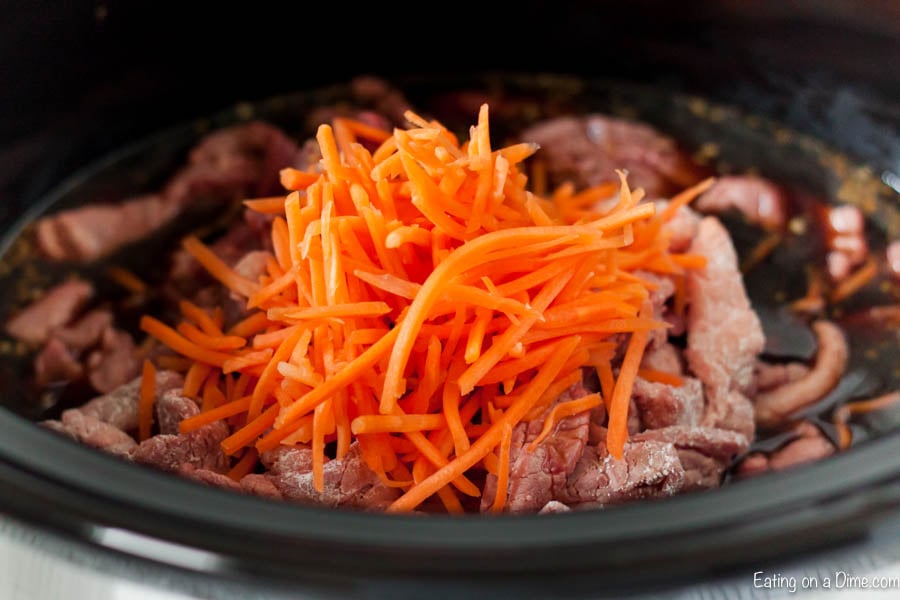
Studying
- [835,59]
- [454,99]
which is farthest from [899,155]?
[454,99]

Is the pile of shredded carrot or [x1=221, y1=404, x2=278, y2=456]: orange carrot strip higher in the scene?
the pile of shredded carrot

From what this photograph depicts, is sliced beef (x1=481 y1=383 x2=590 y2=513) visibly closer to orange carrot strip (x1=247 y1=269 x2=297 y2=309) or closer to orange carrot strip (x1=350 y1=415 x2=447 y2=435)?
orange carrot strip (x1=350 y1=415 x2=447 y2=435)

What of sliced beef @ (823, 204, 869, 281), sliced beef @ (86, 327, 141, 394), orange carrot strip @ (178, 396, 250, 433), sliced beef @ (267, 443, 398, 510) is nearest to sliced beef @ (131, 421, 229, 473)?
orange carrot strip @ (178, 396, 250, 433)

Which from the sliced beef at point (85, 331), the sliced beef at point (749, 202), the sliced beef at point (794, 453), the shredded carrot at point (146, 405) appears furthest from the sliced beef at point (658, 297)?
the sliced beef at point (85, 331)

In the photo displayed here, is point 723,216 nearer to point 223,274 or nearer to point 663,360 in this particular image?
point 663,360

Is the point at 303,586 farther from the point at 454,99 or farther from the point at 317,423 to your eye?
the point at 454,99

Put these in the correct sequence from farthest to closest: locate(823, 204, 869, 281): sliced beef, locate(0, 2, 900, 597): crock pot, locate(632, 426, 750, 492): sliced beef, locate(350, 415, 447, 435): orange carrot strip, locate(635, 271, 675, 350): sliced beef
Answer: locate(823, 204, 869, 281): sliced beef, locate(635, 271, 675, 350): sliced beef, locate(632, 426, 750, 492): sliced beef, locate(350, 415, 447, 435): orange carrot strip, locate(0, 2, 900, 597): crock pot
